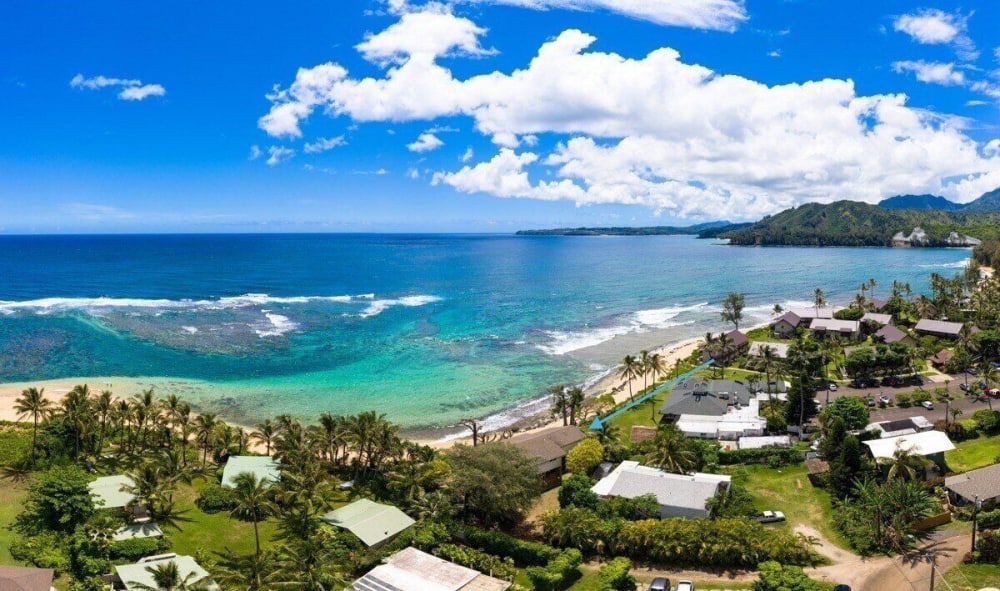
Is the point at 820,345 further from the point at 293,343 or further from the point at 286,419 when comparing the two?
the point at 293,343

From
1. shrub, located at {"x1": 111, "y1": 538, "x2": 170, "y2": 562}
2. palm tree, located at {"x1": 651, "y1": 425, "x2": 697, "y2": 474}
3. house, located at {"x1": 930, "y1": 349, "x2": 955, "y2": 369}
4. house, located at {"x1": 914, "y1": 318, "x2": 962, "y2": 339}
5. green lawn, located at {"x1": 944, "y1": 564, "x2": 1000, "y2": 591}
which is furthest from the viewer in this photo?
house, located at {"x1": 914, "y1": 318, "x2": 962, "y2": 339}

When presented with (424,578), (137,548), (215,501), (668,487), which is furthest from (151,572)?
Answer: (668,487)

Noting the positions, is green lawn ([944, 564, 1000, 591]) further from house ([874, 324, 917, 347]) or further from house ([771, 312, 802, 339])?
house ([771, 312, 802, 339])

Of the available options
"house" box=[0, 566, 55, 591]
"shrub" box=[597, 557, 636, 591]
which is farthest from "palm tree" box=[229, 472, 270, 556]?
"shrub" box=[597, 557, 636, 591]

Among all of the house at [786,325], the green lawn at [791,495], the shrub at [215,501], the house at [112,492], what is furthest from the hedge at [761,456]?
the house at [786,325]

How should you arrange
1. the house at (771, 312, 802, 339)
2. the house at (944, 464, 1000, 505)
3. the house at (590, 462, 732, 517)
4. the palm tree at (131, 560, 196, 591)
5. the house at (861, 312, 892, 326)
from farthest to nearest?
1. the house at (771, 312, 802, 339)
2. the house at (861, 312, 892, 326)
3. the house at (590, 462, 732, 517)
4. the house at (944, 464, 1000, 505)
5. the palm tree at (131, 560, 196, 591)

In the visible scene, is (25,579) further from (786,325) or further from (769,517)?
(786,325)
